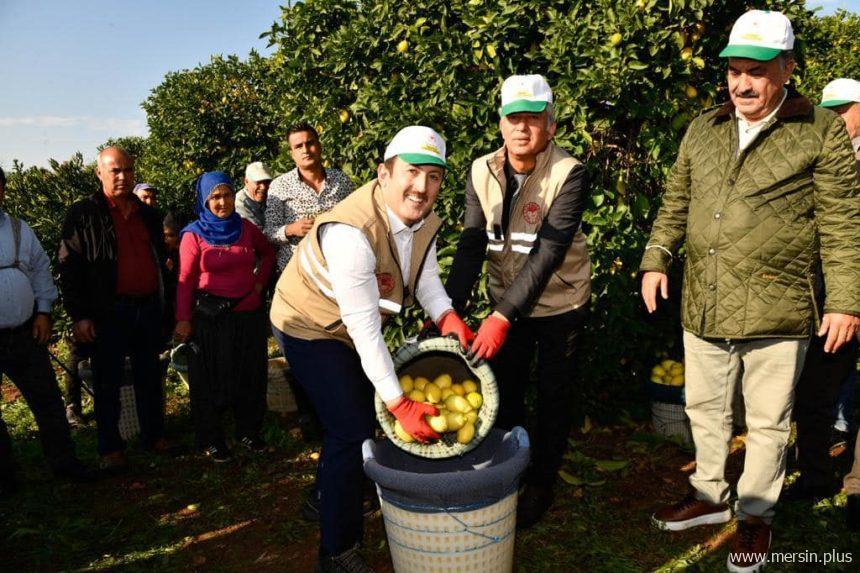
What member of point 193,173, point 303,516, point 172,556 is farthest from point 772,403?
point 193,173

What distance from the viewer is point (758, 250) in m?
2.89

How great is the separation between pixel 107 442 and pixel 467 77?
3.96 m

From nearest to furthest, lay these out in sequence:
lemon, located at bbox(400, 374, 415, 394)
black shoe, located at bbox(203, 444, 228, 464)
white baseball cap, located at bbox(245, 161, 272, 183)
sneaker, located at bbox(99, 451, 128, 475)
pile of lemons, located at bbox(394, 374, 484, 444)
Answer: pile of lemons, located at bbox(394, 374, 484, 444), lemon, located at bbox(400, 374, 415, 394), sneaker, located at bbox(99, 451, 128, 475), black shoe, located at bbox(203, 444, 228, 464), white baseball cap, located at bbox(245, 161, 272, 183)

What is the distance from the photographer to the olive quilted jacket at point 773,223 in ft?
9.04

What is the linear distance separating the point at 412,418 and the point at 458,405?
31 centimetres

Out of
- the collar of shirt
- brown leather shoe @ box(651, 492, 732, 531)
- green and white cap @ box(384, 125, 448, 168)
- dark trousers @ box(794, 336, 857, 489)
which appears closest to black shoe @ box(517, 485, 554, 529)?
A: brown leather shoe @ box(651, 492, 732, 531)

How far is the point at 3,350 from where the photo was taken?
4293 mm

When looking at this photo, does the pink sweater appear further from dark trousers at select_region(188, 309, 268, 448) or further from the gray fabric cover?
the gray fabric cover

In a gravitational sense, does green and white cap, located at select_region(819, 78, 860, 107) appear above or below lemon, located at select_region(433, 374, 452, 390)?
above

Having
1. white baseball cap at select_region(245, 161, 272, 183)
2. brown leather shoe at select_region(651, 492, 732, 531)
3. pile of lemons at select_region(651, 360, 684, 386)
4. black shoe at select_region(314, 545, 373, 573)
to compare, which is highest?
white baseball cap at select_region(245, 161, 272, 183)

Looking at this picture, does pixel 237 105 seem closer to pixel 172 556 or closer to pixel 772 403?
pixel 172 556

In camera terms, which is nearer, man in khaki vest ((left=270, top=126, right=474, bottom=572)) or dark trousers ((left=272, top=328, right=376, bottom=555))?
man in khaki vest ((left=270, top=126, right=474, bottom=572))

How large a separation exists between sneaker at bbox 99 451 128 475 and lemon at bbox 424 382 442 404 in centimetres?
312

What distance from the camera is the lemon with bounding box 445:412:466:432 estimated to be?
2.84m
